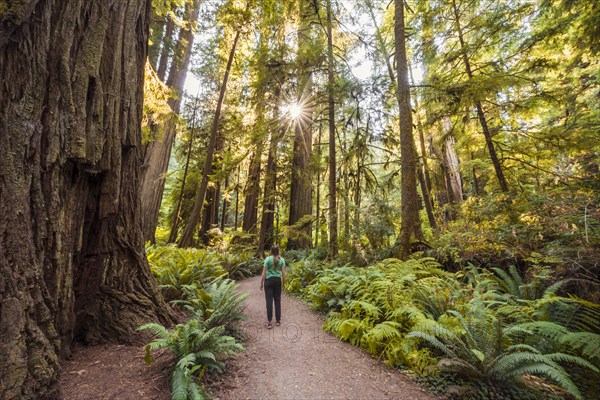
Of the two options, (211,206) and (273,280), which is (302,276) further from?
(211,206)

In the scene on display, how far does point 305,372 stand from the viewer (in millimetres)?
3322

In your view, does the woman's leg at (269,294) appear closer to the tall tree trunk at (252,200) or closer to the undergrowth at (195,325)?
the undergrowth at (195,325)

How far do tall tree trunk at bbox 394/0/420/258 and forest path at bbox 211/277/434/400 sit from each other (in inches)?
145

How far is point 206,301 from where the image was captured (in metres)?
4.26

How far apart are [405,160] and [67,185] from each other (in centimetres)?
713

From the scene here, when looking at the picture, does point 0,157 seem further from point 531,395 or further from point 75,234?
point 531,395

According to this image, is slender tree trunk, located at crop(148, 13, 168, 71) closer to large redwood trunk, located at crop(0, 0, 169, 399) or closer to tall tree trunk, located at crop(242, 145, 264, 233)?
tall tree trunk, located at crop(242, 145, 264, 233)

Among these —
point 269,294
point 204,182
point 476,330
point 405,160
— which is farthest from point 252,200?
point 476,330

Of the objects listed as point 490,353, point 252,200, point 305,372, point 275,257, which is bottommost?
point 305,372

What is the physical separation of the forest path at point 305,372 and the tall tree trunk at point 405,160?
12.1 feet

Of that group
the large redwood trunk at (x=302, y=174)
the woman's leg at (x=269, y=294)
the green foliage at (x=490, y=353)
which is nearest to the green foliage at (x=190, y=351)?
the woman's leg at (x=269, y=294)

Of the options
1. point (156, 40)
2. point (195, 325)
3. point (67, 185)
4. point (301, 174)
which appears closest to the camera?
point (67, 185)

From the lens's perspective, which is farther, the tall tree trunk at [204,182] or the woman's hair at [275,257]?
the tall tree trunk at [204,182]

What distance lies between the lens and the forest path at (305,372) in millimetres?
2891
